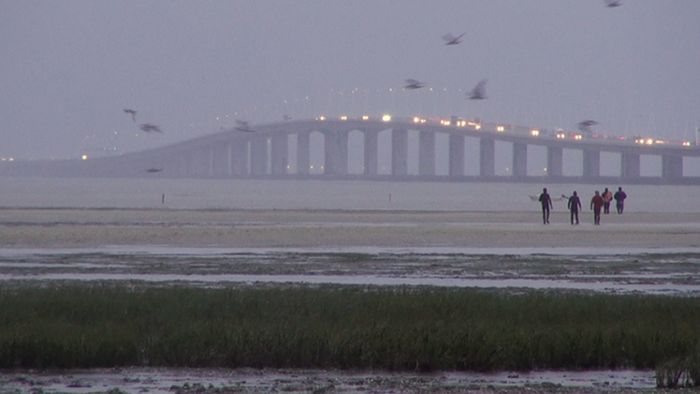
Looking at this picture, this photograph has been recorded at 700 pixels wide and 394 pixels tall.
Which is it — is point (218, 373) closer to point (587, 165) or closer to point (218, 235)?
point (218, 235)

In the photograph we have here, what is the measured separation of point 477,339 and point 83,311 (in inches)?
131

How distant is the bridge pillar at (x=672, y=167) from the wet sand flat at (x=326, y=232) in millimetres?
76219

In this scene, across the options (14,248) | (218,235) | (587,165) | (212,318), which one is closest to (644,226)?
(218,235)

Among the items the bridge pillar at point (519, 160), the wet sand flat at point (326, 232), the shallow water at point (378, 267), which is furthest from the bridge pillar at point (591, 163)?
the shallow water at point (378, 267)

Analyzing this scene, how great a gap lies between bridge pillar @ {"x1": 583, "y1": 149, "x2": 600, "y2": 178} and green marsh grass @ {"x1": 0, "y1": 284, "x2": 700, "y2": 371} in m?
101

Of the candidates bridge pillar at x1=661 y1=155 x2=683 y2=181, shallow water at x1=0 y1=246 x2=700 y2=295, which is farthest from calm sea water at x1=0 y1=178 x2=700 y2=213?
shallow water at x1=0 y1=246 x2=700 y2=295

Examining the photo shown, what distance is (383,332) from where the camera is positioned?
8.21 meters

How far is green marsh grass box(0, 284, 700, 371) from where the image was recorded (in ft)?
25.7

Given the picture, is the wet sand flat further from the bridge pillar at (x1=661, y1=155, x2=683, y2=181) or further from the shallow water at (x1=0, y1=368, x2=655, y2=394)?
the bridge pillar at (x1=661, y1=155, x2=683, y2=181)

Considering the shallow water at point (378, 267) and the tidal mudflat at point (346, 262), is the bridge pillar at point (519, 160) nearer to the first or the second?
the tidal mudflat at point (346, 262)

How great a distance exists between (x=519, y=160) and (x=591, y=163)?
7032 millimetres

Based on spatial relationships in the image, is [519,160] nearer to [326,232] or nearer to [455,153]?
[455,153]

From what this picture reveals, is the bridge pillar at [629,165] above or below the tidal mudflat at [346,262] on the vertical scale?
above

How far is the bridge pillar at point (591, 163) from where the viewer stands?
109125 mm
